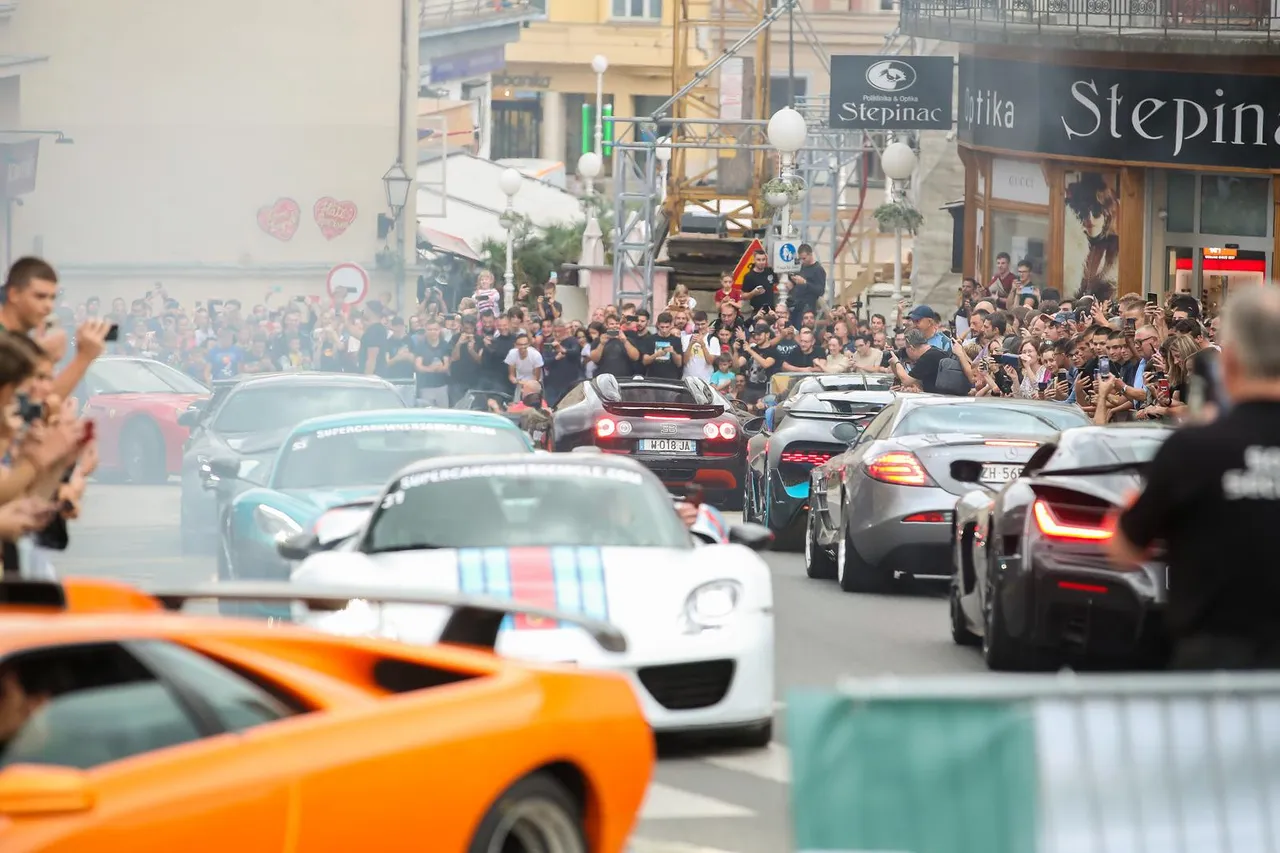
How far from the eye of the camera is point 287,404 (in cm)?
1830

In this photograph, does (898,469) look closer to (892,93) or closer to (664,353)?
(664,353)

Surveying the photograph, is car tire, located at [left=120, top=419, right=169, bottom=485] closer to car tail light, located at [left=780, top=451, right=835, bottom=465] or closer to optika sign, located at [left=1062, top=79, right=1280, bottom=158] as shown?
car tail light, located at [left=780, top=451, right=835, bottom=465]

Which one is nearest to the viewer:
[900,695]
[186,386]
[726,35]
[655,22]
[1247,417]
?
[900,695]

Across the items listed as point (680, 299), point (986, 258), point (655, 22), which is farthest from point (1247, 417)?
point (655, 22)

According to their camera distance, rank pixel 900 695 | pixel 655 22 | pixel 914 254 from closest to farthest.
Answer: pixel 900 695
pixel 914 254
pixel 655 22

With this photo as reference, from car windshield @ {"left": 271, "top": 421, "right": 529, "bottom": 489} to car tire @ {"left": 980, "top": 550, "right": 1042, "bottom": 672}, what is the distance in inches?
117

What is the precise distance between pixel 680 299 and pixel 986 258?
461 inches

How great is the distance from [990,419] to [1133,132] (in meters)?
17.6

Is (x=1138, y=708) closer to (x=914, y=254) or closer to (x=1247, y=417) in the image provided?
(x=1247, y=417)

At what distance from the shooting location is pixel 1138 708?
500 cm

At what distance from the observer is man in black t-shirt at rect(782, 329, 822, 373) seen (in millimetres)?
29453

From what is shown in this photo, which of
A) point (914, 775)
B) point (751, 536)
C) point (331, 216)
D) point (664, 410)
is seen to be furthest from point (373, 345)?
point (914, 775)

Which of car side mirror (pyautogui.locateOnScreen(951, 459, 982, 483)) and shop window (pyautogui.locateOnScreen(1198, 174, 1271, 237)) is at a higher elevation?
shop window (pyautogui.locateOnScreen(1198, 174, 1271, 237))

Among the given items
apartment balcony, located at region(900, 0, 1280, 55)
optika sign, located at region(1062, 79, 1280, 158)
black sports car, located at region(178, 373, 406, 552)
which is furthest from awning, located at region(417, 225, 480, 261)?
black sports car, located at region(178, 373, 406, 552)
